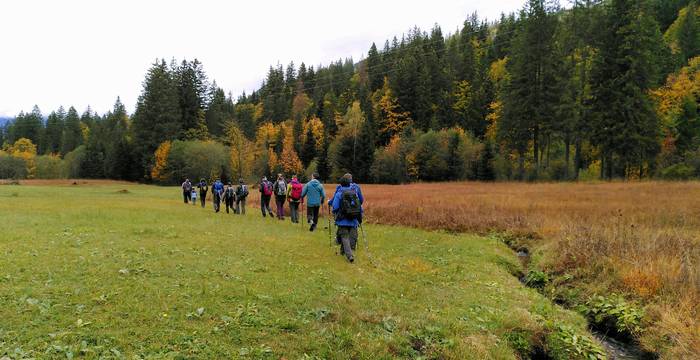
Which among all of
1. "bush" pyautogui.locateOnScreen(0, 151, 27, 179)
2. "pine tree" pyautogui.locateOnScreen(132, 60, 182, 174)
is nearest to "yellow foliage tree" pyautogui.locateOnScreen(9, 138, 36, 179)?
"bush" pyautogui.locateOnScreen(0, 151, 27, 179)

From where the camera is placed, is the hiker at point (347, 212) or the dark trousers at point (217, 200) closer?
the hiker at point (347, 212)

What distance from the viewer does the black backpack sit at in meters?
11.7

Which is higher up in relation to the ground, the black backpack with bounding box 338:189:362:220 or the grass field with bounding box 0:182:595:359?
the black backpack with bounding box 338:189:362:220

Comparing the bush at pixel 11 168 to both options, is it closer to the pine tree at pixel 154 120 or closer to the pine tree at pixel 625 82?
the pine tree at pixel 154 120

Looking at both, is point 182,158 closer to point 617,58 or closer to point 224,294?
point 617,58

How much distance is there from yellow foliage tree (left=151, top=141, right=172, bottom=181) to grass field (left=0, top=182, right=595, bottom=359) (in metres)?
67.9

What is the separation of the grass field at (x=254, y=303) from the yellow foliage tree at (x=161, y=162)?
67885mm

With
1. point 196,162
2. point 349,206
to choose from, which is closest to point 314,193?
point 349,206

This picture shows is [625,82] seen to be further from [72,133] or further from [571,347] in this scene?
[72,133]

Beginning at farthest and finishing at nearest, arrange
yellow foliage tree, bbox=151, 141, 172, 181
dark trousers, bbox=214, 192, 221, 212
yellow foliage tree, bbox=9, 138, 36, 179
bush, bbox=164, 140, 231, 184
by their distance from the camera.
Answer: yellow foliage tree, bbox=9, 138, 36, 179 → yellow foliage tree, bbox=151, 141, 172, 181 → bush, bbox=164, 140, 231, 184 → dark trousers, bbox=214, 192, 221, 212

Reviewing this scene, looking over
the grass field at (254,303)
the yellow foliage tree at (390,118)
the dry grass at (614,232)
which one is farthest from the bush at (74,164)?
the grass field at (254,303)

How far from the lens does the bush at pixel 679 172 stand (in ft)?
120

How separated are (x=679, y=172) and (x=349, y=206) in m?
39.9

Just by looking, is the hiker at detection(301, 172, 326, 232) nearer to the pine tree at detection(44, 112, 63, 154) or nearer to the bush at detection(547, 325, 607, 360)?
the bush at detection(547, 325, 607, 360)
